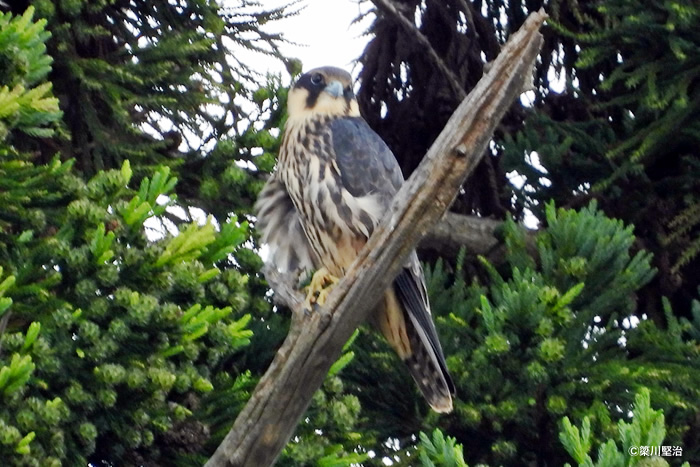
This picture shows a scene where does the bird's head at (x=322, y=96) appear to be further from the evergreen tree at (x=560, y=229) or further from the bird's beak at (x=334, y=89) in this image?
the evergreen tree at (x=560, y=229)

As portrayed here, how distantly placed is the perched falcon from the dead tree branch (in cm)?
65

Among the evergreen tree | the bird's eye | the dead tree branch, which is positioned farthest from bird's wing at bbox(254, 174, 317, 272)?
the dead tree branch

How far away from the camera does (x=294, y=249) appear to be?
113 inches

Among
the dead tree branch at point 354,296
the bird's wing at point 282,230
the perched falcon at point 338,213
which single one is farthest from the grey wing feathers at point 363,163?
the dead tree branch at point 354,296

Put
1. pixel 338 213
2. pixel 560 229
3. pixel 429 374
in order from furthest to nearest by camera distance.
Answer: pixel 338 213 → pixel 560 229 → pixel 429 374

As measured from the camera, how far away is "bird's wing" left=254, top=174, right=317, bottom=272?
8.66 feet

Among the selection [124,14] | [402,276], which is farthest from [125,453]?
[124,14]

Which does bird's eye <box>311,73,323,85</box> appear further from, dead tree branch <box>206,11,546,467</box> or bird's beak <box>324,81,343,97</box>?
dead tree branch <box>206,11,546,467</box>

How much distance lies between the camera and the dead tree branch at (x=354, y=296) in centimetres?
183

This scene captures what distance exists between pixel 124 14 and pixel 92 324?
44.5 inches

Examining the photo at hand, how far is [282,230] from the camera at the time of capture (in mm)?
2803

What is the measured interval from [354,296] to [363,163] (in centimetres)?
99

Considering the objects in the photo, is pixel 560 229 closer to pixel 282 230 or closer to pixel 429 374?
pixel 429 374

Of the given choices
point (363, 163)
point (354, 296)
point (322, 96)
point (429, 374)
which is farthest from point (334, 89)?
point (354, 296)
